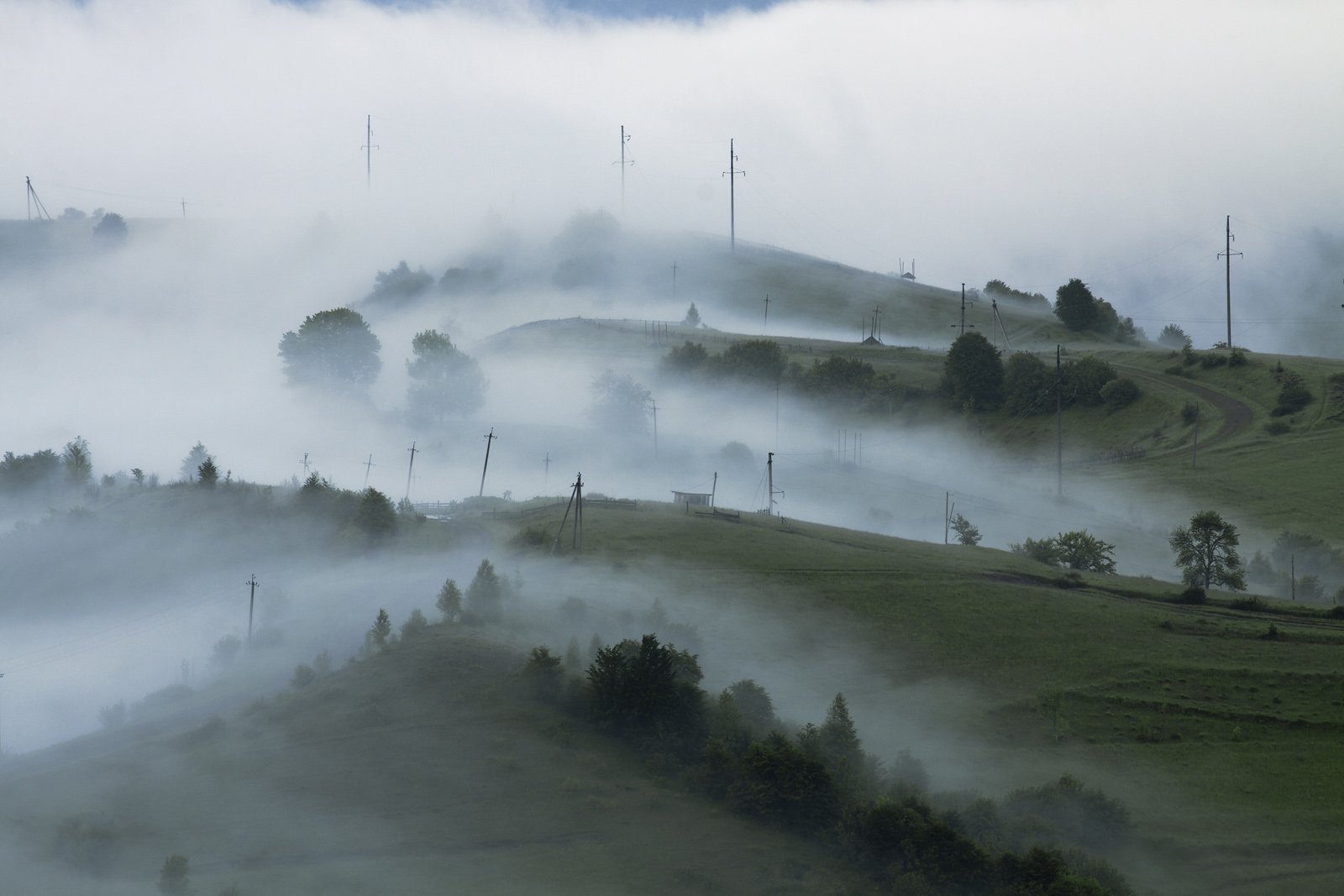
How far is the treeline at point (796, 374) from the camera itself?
159 m

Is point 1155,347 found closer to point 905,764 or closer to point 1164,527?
point 1164,527

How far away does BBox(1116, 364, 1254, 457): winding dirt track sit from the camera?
5074 inches

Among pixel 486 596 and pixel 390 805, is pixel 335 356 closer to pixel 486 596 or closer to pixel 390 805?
pixel 486 596

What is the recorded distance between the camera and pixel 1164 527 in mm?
108000

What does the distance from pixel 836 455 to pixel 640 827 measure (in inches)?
3964

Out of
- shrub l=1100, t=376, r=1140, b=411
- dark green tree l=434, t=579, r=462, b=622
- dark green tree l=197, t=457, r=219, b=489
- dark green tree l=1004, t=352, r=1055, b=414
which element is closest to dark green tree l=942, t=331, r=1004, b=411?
dark green tree l=1004, t=352, r=1055, b=414

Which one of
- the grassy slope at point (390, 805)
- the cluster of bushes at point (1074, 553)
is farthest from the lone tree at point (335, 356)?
the grassy slope at point (390, 805)

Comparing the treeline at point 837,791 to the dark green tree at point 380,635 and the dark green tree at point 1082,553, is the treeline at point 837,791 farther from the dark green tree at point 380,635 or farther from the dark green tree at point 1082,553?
the dark green tree at point 1082,553

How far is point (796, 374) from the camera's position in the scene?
16750 centimetres

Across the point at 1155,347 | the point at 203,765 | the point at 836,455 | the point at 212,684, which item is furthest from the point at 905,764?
the point at 1155,347

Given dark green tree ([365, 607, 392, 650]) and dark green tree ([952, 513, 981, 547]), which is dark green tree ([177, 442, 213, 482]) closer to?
dark green tree ([952, 513, 981, 547])

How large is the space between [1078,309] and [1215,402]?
189 ft

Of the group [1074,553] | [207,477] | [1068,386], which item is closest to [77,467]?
[207,477]

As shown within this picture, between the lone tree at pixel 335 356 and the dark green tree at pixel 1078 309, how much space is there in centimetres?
10480
